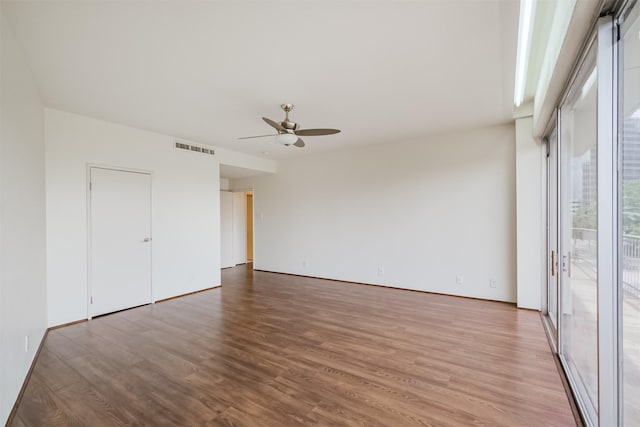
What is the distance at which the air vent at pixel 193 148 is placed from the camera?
4.99m

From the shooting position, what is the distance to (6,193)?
6.37ft

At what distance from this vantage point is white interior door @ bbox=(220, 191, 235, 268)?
788 centimetres

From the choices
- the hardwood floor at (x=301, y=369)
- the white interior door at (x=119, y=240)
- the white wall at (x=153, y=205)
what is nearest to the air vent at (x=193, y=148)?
the white wall at (x=153, y=205)

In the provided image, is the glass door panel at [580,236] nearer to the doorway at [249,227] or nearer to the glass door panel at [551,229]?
the glass door panel at [551,229]

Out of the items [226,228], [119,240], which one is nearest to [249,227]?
[226,228]

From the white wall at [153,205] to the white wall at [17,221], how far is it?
0.59 metres

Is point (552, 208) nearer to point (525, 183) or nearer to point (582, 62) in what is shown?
point (525, 183)

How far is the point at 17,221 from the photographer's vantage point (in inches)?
86.6

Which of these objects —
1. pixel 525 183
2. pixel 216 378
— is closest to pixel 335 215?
pixel 525 183

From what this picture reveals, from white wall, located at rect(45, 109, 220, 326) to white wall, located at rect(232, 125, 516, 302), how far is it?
1.90 metres

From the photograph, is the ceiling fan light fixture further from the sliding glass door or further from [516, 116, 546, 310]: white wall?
[516, 116, 546, 310]: white wall

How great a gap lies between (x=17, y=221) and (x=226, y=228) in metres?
5.83

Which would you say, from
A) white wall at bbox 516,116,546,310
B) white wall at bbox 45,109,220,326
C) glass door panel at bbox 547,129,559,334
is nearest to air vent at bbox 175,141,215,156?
white wall at bbox 45,109,220,326

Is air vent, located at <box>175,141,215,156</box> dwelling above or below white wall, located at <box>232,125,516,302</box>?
above
